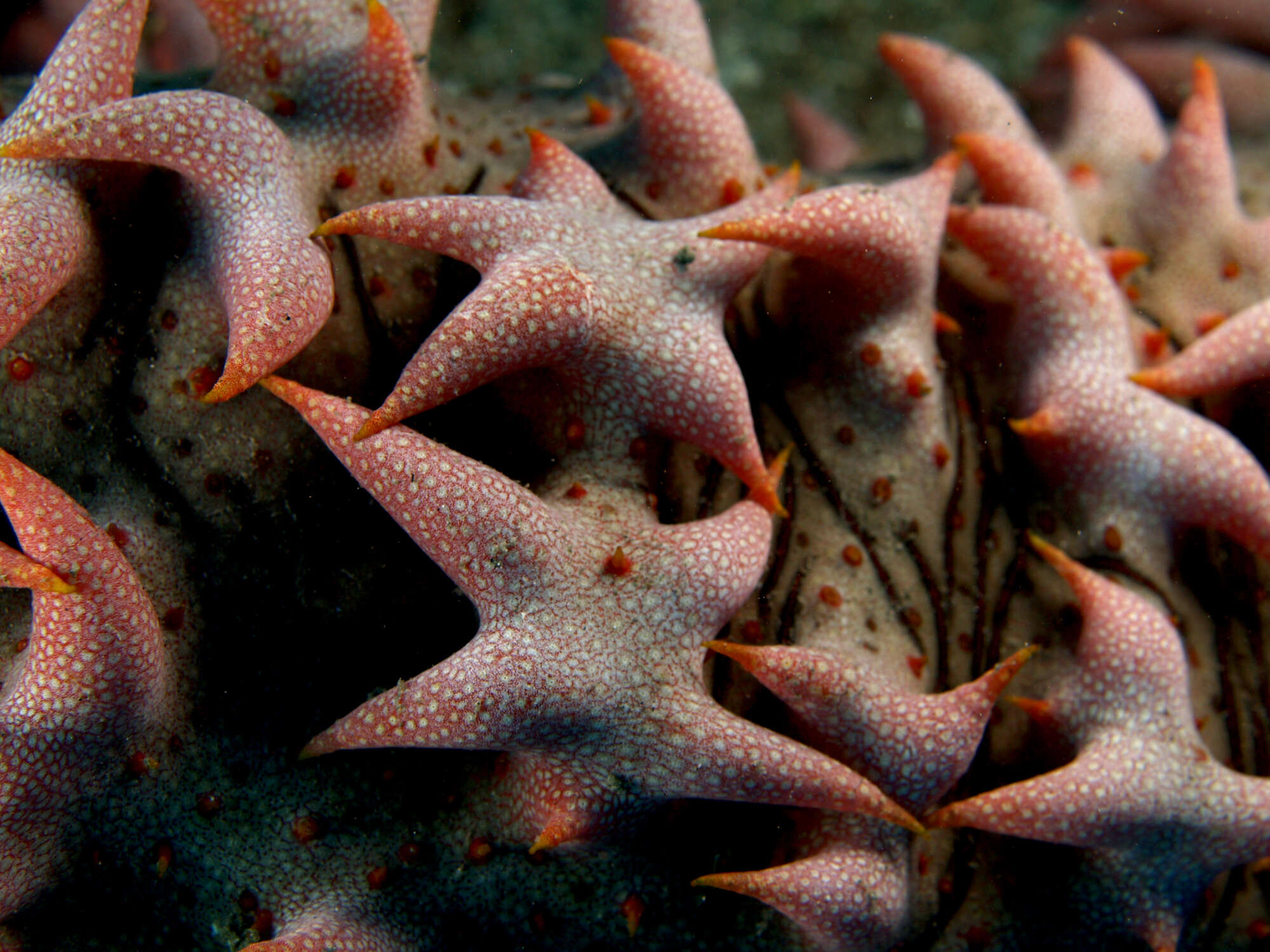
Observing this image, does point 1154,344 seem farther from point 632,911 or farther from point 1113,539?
point 632,911

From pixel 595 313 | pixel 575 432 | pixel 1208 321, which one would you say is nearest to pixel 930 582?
pixel 575 432

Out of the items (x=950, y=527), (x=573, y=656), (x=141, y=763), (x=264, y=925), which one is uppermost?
(x=573, y=656)

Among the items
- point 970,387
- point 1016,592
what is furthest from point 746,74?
point 1016,592

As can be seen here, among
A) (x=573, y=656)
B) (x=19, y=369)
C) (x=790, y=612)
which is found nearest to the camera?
(x=573, y=656)

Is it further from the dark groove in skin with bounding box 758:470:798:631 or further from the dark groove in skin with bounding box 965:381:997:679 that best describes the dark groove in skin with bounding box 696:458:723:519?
the dark groove in skin with bounding box 965:381:997:679

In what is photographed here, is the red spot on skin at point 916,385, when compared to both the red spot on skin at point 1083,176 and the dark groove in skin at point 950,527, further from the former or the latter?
the red spot on skin at point 1083,176

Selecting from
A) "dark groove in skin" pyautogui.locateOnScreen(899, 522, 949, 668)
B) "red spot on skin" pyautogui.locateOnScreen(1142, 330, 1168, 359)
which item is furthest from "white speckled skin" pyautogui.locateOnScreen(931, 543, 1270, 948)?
"red spot on skin" pyautogui.locateOnScreen(1142, 330, 1168, 359)

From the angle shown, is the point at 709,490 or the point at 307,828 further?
the point at 709,490
